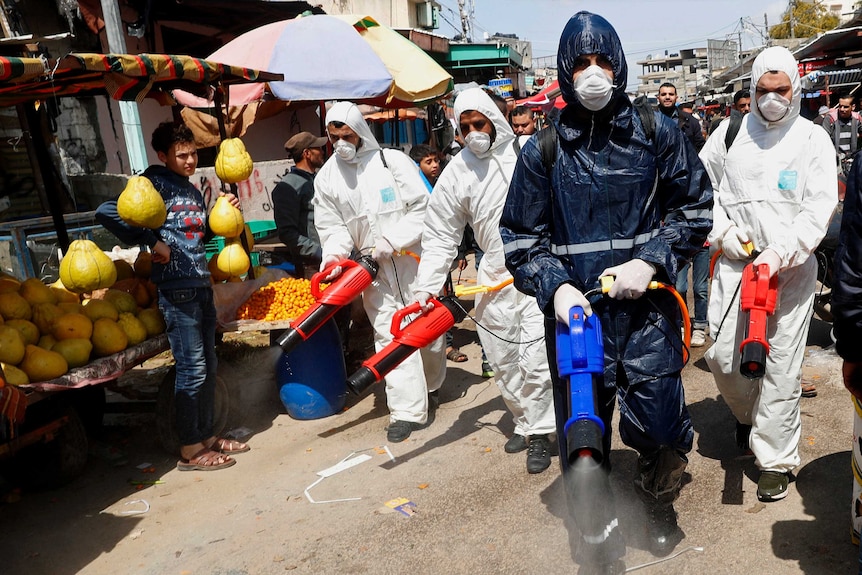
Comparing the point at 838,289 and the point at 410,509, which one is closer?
the point at 838,289

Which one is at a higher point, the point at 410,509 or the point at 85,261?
the point at 85,261

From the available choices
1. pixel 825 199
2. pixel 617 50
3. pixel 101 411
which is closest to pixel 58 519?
pixel 101 411

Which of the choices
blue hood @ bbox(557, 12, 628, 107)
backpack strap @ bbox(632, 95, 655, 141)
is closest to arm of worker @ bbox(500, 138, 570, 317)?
blue hood @ bbox(557, 12, 628, 107)

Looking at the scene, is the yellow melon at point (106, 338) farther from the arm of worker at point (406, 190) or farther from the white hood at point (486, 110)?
the white hood at point (486, 110)

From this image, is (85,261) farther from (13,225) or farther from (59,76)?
(13,225)

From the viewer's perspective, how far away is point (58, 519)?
13.9 feet

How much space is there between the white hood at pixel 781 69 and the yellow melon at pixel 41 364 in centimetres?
417

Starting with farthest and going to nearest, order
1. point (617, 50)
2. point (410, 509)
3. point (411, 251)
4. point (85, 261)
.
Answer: point (411, 251), point (85, 261), point (410, 509), point (617, 50)

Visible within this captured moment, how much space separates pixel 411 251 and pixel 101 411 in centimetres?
272

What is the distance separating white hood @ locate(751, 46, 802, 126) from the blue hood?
1299 mm

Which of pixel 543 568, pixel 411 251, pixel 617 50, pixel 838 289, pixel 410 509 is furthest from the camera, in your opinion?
pixel 411 251

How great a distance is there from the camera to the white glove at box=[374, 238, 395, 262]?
4953mm

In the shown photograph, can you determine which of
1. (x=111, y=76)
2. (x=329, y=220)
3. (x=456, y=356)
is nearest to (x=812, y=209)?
(x=329, y=220)

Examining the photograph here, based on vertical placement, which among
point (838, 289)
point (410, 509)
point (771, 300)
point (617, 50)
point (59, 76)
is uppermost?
point (59, 76)
